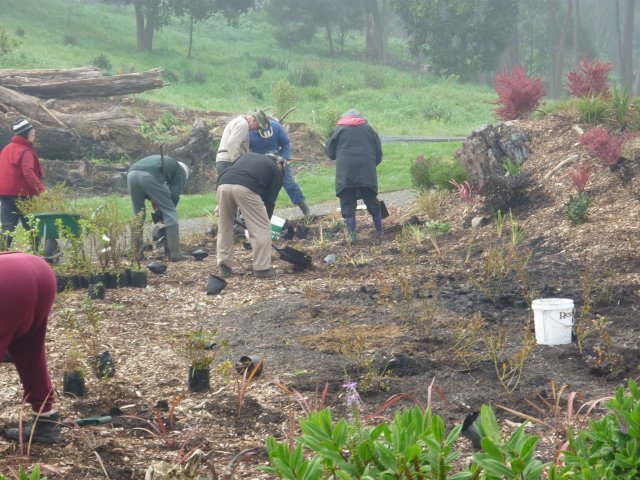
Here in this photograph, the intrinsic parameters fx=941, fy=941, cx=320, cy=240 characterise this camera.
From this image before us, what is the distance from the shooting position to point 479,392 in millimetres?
5250

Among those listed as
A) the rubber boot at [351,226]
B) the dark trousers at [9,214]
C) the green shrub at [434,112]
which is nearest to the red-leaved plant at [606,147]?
the rubber boot at [351,226]

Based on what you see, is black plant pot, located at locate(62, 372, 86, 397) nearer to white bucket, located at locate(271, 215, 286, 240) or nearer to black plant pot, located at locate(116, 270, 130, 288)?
black plant pot, located at locate(116, 270, 130, 288)

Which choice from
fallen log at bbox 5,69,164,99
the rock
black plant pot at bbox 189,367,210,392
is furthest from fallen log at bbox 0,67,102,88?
black plant pot at bbox 189,367,210,392

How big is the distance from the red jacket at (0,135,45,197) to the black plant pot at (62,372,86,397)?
592cm

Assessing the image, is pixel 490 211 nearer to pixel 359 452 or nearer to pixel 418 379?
pixel 418 379

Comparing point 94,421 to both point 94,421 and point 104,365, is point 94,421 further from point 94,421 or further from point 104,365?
point 104,365

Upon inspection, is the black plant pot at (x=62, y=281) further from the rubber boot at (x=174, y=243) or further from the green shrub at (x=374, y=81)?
the green shrub at (x=374, y=81)

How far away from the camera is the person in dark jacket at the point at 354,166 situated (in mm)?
11547

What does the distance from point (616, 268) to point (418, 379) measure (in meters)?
3.39

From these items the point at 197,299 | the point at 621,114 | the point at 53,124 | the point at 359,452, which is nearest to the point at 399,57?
the point at 53,124

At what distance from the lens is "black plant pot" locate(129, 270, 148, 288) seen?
9.27 metres

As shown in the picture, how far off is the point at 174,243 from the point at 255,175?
73.0 inches

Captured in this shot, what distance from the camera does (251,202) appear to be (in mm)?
9742

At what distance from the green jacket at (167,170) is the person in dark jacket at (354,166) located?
1.95m
